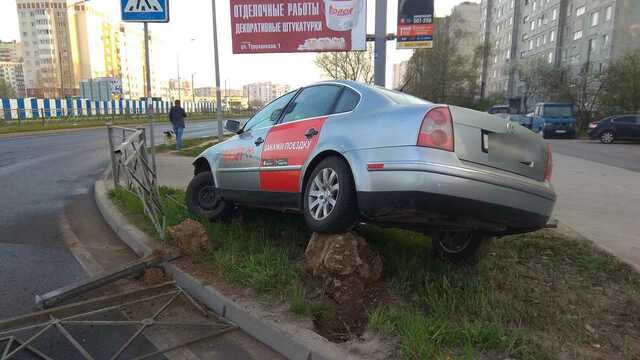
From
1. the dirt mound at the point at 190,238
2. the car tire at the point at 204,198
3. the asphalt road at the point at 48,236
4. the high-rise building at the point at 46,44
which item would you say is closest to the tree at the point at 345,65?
the asphalt road at the point at 48,236

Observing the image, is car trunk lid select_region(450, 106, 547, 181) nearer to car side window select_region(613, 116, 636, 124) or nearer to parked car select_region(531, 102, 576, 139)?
car side window select_region(613, 116, 636, 124)

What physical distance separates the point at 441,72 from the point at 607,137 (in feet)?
105

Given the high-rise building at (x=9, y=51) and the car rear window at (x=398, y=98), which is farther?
the high-rise building at (x=9, y=51)

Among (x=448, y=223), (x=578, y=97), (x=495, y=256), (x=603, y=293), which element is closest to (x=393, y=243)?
(x=495, y=256)

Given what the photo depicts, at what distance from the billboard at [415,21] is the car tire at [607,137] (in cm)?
1714

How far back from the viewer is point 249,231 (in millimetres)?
5023

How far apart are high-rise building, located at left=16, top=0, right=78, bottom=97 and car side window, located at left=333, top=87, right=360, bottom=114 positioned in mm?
94457

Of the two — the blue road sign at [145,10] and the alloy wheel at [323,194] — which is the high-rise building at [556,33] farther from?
the alloy wheel at [323,194]

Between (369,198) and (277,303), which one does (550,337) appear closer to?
(369,198)

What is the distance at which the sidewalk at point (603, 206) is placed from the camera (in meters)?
5.29

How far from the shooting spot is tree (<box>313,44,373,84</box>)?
3703 cm

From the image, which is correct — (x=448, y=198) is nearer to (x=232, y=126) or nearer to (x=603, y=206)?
(x=232, y=126)

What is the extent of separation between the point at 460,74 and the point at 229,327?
5613 centimetres

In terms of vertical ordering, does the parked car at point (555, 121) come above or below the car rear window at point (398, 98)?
below
